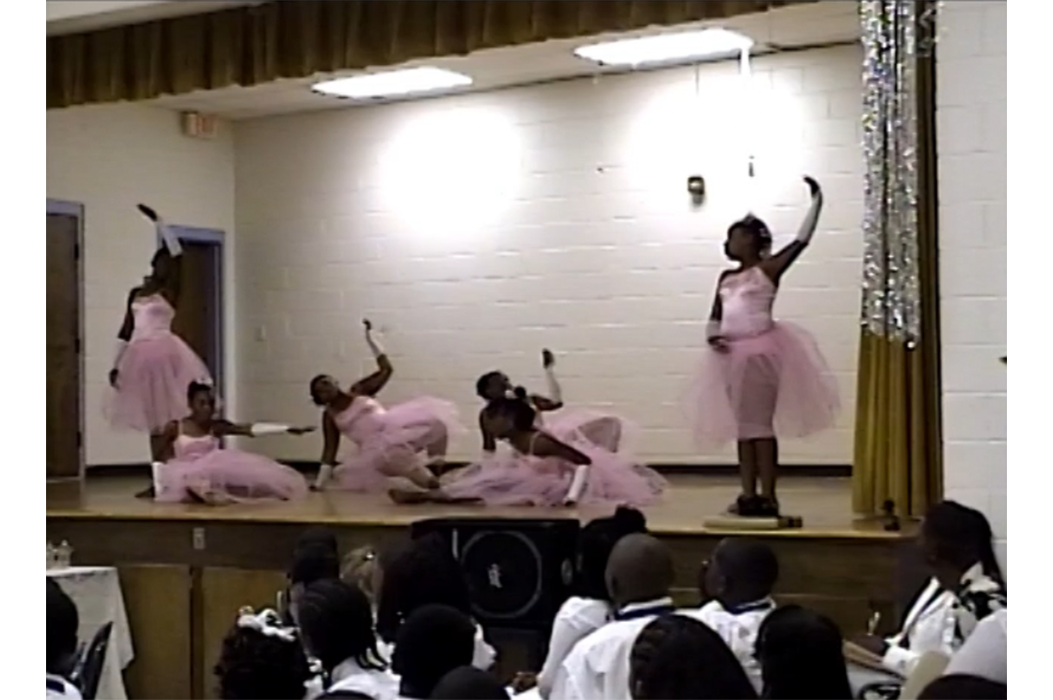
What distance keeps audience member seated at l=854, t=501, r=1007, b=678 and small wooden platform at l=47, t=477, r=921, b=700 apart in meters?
0.28

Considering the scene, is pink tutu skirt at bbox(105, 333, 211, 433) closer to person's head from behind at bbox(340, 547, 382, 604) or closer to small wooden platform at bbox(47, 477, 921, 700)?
small wooden platform at bbox(47, 477, 921, 700)

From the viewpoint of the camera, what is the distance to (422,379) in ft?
26.8

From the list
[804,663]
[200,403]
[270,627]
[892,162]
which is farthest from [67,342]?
[804,663]

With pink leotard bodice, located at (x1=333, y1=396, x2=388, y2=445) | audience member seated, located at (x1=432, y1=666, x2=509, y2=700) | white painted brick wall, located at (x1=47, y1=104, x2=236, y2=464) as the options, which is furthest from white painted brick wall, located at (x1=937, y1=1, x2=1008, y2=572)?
white painted brick wall, located at (x1=47, y1=104, x2=236, y2=464)

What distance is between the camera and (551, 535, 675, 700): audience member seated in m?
2.50

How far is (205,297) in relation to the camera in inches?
343

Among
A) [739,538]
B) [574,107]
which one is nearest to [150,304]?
[574,107]

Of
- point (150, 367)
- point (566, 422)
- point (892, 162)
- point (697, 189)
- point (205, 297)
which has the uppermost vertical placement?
point (697, 189)

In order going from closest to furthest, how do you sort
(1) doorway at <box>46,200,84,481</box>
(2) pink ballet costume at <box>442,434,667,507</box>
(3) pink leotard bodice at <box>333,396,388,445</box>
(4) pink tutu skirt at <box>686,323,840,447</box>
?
(4) pink tutu skirt at <box>686,323,840,447</box> → (2) pink ballet costume at <box>442,434,667,507</box> → (3) pink leotard bodice at <box>333,396,388,445</box> → (1) doorway at <box>46,200,84,481</box>

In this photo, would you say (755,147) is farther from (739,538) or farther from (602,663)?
(602,663)

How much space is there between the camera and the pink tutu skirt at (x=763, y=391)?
4.32m

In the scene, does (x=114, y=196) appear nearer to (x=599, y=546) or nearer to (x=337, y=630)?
(x=599, y=546)

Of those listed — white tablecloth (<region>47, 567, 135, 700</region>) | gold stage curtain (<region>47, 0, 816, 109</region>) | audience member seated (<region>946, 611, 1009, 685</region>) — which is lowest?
white tablecloth (<region>47, 567, 135, 700</region>)

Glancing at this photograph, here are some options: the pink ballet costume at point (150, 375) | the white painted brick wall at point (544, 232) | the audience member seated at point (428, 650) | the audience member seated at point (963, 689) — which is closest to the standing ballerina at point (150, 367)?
the pink ballet costume at point (150, 375)
